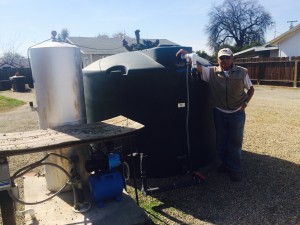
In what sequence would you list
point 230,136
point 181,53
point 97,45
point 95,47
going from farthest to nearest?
point 97,45 < point 95,47 < point 230,136 < point 181,53

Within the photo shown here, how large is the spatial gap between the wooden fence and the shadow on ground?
1254 cm

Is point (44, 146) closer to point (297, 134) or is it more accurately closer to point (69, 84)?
point (69, 84)

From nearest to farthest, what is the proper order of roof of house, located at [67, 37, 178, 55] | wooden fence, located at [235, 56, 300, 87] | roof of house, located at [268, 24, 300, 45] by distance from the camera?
wooden fence, located at [235, 56, 300, 87]
roof of house, located at [268, 24, 300, 45]
roof of house, located at [67, 37, 178, 55]

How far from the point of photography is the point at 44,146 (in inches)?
100

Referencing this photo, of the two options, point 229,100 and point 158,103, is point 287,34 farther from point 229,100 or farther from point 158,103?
point 158,103

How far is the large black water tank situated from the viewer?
3971 millimetres

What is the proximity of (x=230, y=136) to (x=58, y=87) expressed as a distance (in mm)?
2311

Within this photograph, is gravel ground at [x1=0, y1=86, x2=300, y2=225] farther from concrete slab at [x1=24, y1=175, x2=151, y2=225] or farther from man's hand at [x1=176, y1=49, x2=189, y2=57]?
man's hand at [x1=176, y1=49, x2=189, y2=57]

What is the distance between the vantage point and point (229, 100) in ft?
13.2

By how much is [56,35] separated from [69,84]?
75cm

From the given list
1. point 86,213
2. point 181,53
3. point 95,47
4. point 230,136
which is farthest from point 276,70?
point 95,47

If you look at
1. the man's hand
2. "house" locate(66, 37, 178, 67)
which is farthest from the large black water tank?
"house" locate(66, 37, 178, 67)

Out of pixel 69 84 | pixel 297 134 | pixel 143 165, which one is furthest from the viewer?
pixel 297 134

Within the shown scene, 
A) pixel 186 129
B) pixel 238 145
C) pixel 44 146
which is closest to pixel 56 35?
pixel 44 146
